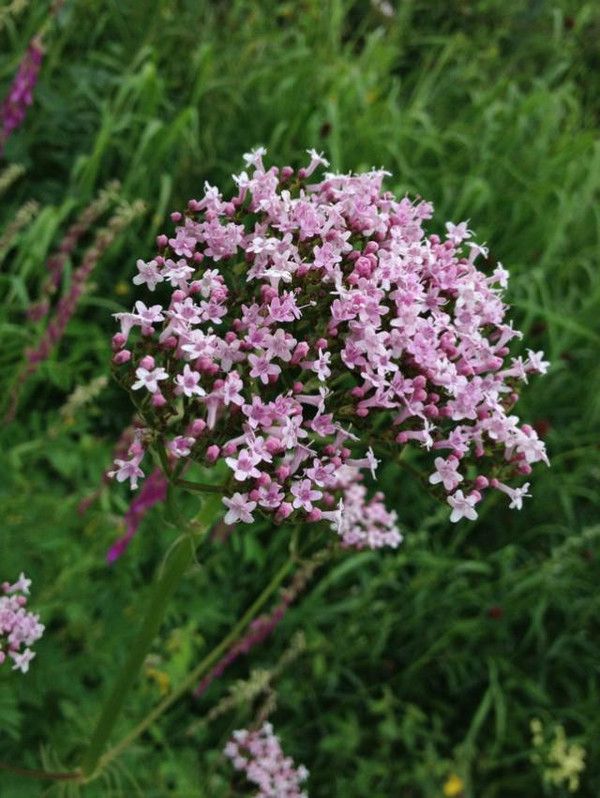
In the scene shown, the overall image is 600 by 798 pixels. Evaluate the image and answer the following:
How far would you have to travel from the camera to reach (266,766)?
2.99 meters

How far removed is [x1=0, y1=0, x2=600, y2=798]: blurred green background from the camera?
314 centimetres

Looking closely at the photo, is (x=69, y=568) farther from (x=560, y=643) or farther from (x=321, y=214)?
(x=560, y=643)

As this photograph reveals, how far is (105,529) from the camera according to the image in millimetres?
3309

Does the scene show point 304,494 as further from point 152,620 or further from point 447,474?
point 152,620

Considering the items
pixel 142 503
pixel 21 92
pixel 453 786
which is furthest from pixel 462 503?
pixel 21 92

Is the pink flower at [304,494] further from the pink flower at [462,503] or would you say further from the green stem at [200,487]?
the pink flower at [462,503]

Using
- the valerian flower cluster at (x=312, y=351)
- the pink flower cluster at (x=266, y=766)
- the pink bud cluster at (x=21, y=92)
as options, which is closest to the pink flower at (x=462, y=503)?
the valerian flower cluster at (x=312, y=351)

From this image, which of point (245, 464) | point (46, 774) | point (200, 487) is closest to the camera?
point (245, 464)

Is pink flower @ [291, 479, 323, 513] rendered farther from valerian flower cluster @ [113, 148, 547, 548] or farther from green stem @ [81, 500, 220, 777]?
green stem @ [81, 500, 220, 777]

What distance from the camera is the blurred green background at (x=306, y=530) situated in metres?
3.14

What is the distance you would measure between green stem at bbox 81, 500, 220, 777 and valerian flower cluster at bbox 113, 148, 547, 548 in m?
0.20

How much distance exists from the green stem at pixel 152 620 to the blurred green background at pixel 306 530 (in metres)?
0.36

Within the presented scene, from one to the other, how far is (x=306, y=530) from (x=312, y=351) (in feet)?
7.34

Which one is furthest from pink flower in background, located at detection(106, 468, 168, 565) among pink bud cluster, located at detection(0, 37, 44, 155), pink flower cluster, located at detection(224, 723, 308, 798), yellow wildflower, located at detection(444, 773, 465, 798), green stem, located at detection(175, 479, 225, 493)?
yellow wildflower, located at detection(444, 773, 465, 798)
